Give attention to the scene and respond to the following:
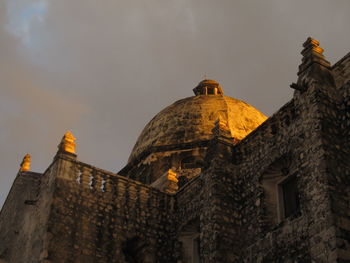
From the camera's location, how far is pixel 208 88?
29562 mm

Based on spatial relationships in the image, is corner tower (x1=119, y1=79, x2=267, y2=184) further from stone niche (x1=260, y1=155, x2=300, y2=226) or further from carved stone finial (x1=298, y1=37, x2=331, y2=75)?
carved stone finial (x1=298, y1=37, x2=331, y2=75)

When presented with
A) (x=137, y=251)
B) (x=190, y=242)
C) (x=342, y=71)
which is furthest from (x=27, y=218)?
(x=342, y=71)

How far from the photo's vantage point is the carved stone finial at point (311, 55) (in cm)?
1495

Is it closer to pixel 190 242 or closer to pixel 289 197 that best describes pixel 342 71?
pixel 289 197

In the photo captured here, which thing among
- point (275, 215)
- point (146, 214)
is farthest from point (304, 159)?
point (146, 214)

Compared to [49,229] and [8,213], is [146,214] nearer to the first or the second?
[49,229]

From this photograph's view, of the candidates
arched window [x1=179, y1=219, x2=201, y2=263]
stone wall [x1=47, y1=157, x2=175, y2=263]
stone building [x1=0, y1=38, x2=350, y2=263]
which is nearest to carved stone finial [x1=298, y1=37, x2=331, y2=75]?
stone building [x1=0, y1=38, x2=350, y2=263]

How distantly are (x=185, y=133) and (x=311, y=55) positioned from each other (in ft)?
36.1

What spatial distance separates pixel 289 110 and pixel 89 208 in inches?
248

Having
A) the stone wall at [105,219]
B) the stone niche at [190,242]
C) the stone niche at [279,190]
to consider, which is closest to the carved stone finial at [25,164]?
the stone wall at [105,219]

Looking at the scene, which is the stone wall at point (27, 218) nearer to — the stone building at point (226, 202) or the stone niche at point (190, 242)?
the stone building at point (226, 202)

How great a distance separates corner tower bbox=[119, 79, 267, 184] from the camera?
24.6m

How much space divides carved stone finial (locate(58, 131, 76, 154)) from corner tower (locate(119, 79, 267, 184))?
6250mm

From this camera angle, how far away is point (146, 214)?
61.5 feet
